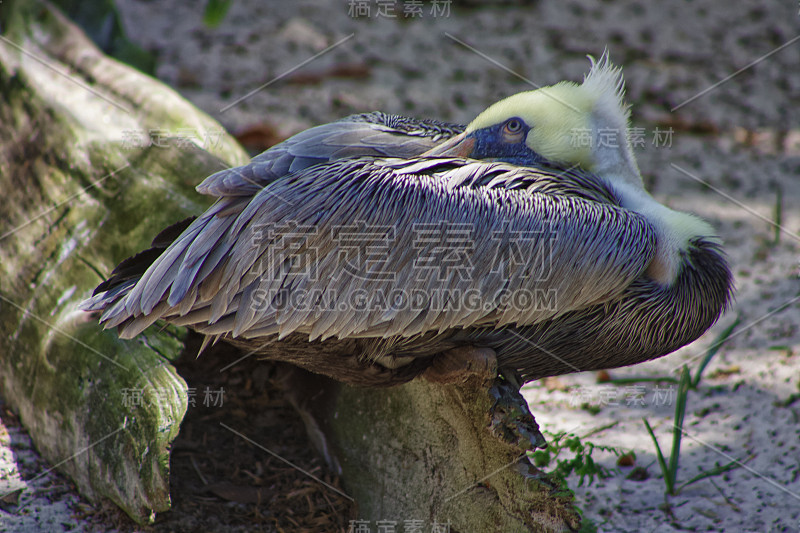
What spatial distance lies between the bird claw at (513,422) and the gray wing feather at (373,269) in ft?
0.77

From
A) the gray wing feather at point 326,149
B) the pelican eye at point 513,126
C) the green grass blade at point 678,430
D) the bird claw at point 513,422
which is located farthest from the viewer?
the green grass blade at point 678,430

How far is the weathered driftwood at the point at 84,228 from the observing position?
8.62ft

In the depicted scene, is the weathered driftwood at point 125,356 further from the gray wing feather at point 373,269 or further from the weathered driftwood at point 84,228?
the gray wing feather at point 373,269

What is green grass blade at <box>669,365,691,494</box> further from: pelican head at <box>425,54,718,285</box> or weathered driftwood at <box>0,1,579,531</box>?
weathered driftwood at <box>0,1,579,531</box>

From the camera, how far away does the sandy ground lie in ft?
9.86

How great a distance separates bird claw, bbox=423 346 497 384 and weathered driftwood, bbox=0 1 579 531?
34mm

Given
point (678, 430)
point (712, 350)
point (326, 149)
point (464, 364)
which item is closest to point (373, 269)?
point (464, 364)

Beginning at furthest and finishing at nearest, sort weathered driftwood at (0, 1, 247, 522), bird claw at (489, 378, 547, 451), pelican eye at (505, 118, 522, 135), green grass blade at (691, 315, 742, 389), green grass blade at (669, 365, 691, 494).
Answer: green grass blade at (691, 315, 742, 389) → green grass blade at (669, 365, 691, 494) → pelican eye at (505, 118, 522, 135) → weathered driftwood at (0, 1, 247, 522) → bird claw at (489, 378, 547, 451)

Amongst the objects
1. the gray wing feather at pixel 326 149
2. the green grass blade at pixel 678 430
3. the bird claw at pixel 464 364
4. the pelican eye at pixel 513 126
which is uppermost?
the pelican eye at pixel 513 126

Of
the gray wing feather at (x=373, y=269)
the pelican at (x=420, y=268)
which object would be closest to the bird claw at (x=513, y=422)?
the pelican at (x=420, y=268)

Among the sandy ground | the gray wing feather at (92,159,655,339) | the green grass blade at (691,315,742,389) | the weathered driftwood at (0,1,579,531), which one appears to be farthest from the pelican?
the sandy ground

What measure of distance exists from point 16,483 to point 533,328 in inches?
72.6

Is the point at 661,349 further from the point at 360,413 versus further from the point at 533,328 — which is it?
the point at 360,413

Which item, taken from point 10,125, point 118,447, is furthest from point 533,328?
point 10,125
